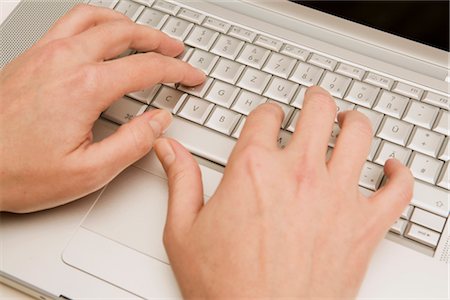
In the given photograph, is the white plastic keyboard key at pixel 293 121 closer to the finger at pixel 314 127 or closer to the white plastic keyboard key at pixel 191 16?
the finger at pixel 314 127

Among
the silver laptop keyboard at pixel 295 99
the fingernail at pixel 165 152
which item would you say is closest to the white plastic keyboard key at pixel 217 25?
the silver laptop keyboard at pixel 295 99

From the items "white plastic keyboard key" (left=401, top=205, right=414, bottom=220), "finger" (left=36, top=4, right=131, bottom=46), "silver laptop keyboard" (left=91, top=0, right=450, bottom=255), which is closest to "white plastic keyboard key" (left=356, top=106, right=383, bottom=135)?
"silver laptop keyboard" (left=91, top=0, right=450, bottom=255)

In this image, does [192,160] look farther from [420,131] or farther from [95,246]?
[420,131]

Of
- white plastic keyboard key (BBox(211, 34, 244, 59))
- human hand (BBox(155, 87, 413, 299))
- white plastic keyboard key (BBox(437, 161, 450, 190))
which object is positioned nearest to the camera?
human hand (BBox(155, 87, 413, 299))

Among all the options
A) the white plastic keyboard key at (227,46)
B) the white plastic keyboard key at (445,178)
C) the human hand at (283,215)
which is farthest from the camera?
the white plastic keyboard key at (227,46)

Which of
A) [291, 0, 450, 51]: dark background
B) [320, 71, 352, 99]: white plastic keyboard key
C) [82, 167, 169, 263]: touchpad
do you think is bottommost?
[82, 167, 169, 263]: touchpad

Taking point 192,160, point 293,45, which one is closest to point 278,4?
point 293,45

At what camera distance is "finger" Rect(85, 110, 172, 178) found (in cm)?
66

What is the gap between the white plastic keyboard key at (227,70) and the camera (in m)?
0.77

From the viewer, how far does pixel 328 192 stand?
0.62 meters

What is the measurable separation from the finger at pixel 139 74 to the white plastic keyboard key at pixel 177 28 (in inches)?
2.9

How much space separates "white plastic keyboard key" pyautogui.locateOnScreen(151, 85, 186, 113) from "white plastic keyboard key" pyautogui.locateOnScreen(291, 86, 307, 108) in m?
0.14

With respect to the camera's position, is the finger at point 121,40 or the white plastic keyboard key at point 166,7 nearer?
the finger at point 121,40

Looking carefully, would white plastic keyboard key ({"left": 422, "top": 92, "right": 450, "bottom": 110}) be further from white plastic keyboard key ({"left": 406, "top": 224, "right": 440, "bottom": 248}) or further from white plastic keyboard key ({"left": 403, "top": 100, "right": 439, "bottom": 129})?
white plastic keyboard key ({"left": 406, "top": 224, "right": 440, "bottom": 248})
